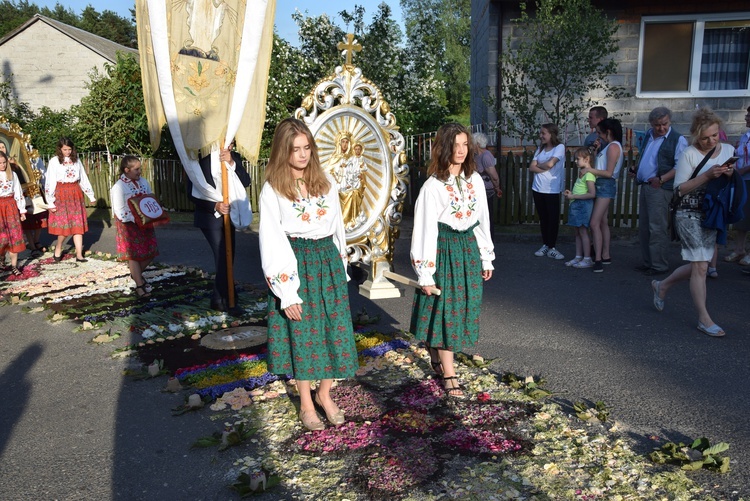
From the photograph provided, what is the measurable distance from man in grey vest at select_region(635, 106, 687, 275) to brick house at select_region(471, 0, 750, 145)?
5971 millimetres

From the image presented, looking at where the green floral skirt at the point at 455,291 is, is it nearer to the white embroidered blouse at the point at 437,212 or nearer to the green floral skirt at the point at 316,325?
the white embroidered blouse at the point at 437,212

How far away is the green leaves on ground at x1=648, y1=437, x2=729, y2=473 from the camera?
3324mm

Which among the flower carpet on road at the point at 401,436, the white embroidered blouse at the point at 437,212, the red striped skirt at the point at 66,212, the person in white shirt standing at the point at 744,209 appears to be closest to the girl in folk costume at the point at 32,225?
the red striped skirt at the point at 66,212

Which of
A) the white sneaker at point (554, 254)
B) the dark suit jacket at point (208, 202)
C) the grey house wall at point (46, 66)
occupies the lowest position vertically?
the white sneaker at point (554, 254)

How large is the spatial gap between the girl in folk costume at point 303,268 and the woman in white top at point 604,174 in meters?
5.16

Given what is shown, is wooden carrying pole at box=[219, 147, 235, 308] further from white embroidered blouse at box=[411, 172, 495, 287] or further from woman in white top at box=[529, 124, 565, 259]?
woman in white top at box=[529, 124, 565, 259]

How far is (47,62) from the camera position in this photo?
2972 centimetres

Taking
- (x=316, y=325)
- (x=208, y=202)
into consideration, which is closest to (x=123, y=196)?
(x=208, y=202)

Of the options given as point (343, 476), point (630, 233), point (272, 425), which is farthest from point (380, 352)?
point (630, 233)

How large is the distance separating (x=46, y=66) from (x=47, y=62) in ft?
0.65

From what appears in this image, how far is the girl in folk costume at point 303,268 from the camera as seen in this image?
3701 mm

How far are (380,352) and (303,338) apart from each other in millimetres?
1582

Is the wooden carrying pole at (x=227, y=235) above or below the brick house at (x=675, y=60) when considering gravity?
below

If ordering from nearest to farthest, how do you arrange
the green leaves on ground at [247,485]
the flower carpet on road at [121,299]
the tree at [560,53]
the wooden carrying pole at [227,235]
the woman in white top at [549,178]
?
the green leaves on ground at [247,485]
the wooden carrying pole at [227,235]
the flower carpet on road at [121,299]
the woman in white top at [549,178]
the tree at [560,53]
